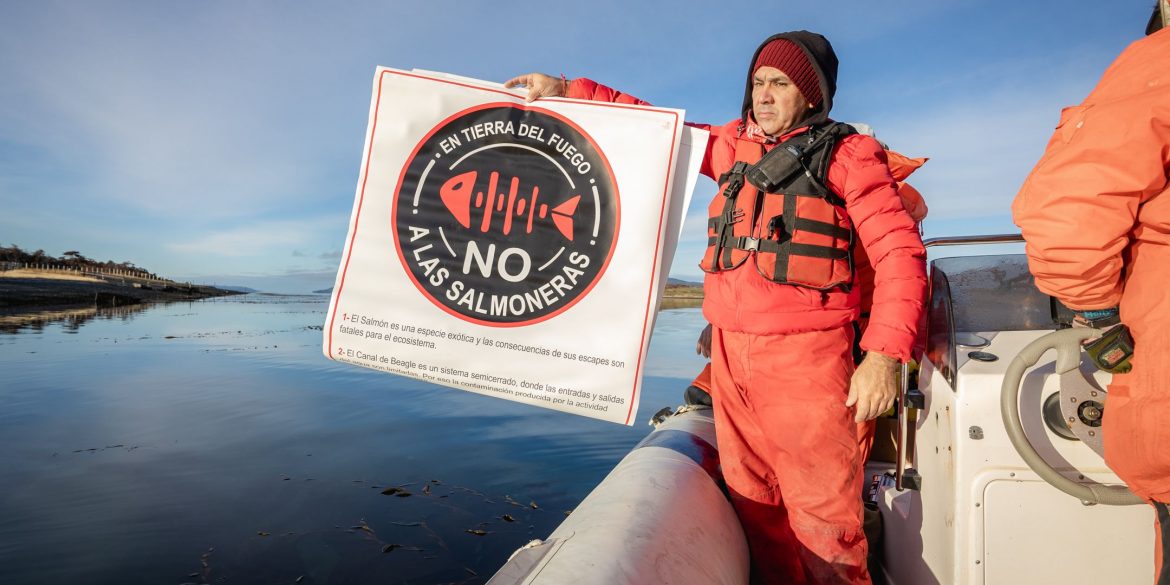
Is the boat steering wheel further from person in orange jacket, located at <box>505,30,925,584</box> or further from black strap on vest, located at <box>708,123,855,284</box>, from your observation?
black strap on vest, located at <box>708,123,855,284</box>

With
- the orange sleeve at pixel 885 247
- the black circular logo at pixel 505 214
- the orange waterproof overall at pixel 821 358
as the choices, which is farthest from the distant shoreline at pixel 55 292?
the orange sleeve at pixel 885 247

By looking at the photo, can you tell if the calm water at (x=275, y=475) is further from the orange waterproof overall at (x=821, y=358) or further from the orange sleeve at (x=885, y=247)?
the orange sleeve at (x=885, y=247)

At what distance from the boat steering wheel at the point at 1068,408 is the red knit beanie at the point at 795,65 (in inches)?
45.5

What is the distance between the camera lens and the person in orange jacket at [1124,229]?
1159 millimetres

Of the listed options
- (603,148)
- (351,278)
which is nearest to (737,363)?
(603,148)

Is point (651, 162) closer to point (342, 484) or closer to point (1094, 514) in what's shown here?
point (1094, 514)

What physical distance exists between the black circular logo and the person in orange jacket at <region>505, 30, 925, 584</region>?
0.53m

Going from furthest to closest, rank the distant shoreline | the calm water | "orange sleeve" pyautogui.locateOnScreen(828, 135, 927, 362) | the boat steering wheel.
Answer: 1. the distant shoreline
2. the calm water
3. "orange sleeve" pyautogui.locateOnScreen(828, 135, 927, 362)
4. the boat steering wheel

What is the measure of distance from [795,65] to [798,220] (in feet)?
1.94

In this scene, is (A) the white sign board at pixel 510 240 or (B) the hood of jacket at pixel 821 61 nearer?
(B) the hood of jacket at pixel 821 61

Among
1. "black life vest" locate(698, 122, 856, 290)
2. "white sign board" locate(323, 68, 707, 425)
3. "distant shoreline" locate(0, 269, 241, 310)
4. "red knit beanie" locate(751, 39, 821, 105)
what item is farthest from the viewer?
"distant shoreline" locate(0, 269, 241, 310)

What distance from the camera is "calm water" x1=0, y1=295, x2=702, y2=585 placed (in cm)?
332

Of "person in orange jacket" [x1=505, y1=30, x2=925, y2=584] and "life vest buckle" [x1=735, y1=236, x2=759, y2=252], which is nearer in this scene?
"person in orange jacket" [x1=505, y1=30, x2=925, y2=584]

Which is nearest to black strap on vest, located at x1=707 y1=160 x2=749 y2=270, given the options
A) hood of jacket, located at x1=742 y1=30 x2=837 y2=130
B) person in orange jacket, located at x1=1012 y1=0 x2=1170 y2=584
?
hood of jacket, located at x1=742 y1=30 x2=837 y2=130
